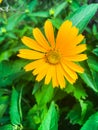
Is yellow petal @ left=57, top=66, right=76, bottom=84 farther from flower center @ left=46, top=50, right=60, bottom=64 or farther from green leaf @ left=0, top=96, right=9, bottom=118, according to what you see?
green leaf @ left=0, top=96, right=9, bottom=118

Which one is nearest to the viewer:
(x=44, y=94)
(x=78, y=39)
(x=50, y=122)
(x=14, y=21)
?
(x=50, y=122)

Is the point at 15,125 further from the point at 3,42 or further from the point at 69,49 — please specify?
the point at 3,42

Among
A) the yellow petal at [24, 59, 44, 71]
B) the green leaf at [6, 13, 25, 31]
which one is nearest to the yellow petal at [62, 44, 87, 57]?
the yellow petal at [24, 59, 44, 71]

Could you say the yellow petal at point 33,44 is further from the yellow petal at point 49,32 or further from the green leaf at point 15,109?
the green leaf at point 15,109

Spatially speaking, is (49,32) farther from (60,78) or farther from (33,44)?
(60,78)

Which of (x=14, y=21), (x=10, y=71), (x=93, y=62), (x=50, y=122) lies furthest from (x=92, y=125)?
(x=14, y=21)

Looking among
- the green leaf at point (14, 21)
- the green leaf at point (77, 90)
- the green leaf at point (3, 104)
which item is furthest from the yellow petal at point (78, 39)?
the green leaf at point (14, 21)

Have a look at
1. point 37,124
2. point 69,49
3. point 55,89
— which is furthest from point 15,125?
point 69,49
